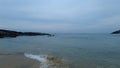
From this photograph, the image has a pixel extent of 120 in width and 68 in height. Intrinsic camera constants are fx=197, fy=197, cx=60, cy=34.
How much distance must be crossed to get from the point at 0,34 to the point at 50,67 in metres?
78.3

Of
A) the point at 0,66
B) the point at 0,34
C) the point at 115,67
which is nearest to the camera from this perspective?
the point at 0,66

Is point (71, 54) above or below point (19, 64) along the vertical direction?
below

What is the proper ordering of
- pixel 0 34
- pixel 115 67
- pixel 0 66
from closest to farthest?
pixel 0 66, pixel 115 67, pixel 0 34

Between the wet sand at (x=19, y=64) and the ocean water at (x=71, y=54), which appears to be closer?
the wet sand at (x=19, y=64)

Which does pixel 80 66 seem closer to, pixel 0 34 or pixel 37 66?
pixel 37 66

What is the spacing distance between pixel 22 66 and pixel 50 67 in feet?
6.95

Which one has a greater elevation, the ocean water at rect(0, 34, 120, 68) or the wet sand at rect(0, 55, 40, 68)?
the wet sand at rect(0, 55, 40, 68)

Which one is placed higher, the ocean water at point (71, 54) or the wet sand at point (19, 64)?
A: the wet sand at point (19, 64)

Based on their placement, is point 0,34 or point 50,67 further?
point 0,34

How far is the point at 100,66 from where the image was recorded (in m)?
16.2

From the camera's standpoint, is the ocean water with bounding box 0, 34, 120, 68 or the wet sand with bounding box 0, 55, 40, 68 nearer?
the wet sand with bounding box 0, 55, 40, 68

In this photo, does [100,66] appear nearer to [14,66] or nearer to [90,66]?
[90,66]

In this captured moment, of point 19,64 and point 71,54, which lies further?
point 71,54

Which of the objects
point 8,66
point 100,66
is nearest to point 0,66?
point 8,66
